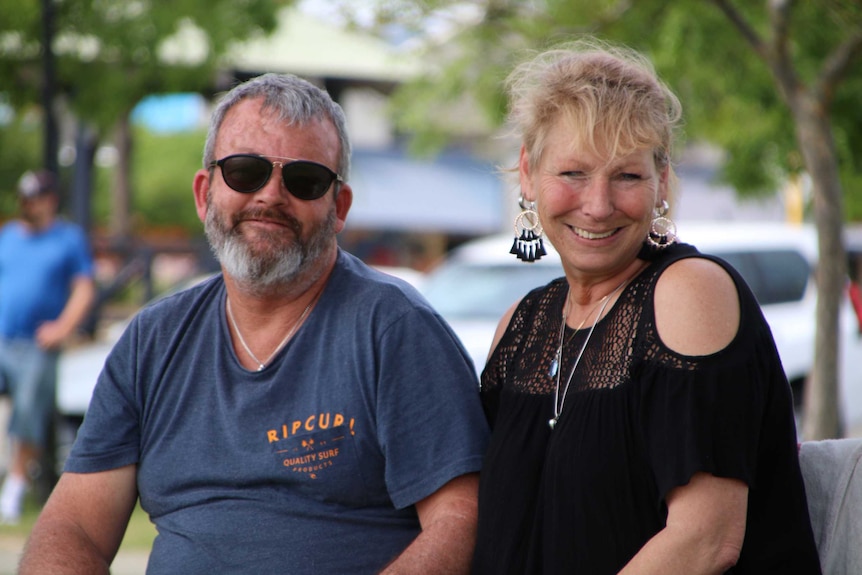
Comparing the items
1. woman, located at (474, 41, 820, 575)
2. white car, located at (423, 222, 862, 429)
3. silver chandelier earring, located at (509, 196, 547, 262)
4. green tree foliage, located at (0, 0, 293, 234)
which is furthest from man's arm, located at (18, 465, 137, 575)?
green tree foliage, located at (0, 0, 293, 234)

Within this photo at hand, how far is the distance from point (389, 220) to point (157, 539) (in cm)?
2357

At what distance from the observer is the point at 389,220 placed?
26328mm

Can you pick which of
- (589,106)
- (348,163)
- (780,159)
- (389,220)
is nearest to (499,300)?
(780,159)

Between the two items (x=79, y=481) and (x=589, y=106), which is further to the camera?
(x=79, y=481)

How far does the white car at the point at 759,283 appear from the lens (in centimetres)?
773

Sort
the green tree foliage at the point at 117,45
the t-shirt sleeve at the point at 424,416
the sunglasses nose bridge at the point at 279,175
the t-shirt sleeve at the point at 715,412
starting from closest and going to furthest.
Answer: the t-shirt sleeve at the point at 715,412
the t-shirt sleeve at the point at 424,416
the sunglasses nose bridge at the point at 279,175
the green tree foliage at the point at 117,45

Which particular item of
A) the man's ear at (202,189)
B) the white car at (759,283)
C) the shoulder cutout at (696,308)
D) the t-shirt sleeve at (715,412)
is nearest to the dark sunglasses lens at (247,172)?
the man's ear at (202,189)

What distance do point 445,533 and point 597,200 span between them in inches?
32.8

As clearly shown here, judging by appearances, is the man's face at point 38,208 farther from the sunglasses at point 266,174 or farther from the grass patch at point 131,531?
the sunglasses at point 266,174

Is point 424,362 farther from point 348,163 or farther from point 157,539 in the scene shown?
point 157,539

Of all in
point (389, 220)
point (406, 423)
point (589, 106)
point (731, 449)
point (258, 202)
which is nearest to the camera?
point (731, 449)

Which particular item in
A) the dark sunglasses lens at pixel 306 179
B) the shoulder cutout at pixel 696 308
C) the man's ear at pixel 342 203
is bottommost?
the shoulder cutout at pixel 696 308

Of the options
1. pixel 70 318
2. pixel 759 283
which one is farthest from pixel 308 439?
pixel 759 283

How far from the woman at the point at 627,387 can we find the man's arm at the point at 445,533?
67 millimetres
